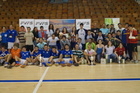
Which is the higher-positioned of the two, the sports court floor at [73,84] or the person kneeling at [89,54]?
the person kneeling at [89,54]

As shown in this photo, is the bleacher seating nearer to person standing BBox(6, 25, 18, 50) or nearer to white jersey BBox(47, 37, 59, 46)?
person standing BBox(6, 25, 18, 50)

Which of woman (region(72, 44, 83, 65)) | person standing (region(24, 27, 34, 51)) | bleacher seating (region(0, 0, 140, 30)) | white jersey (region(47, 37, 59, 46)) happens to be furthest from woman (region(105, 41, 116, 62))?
bleacher seating (region(0, 0, 140, 30))

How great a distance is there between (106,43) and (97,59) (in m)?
0.81

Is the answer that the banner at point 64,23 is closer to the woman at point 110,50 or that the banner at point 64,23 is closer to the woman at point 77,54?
the woman at point 77,54

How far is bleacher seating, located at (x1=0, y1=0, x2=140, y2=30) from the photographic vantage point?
35.0ft

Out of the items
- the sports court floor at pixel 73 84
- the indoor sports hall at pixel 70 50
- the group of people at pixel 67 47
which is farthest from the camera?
the group of people at pixel 67 47

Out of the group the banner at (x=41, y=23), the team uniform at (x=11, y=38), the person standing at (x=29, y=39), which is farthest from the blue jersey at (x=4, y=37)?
the banner at (x=41, y=23)

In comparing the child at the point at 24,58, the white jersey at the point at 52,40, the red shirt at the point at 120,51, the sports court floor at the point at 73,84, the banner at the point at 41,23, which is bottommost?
the sports court floor at the point at 73,84

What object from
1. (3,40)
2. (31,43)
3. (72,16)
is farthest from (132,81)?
(72,16)

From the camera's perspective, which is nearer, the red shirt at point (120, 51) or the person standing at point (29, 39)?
the red shirt at point (120, 51)

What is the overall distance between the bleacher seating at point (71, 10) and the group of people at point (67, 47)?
373 centimetres

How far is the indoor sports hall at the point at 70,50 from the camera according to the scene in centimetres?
350

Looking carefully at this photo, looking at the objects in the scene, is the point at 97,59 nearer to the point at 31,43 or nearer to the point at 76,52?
the point at 76,52

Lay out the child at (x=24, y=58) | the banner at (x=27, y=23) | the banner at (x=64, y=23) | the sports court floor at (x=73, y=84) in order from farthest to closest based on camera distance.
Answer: the banner at (x=64, y=23)
the banner at (x=27, y=23)
the child at (x=24, y=58)
the sports court floor at (x=73, y=84)
